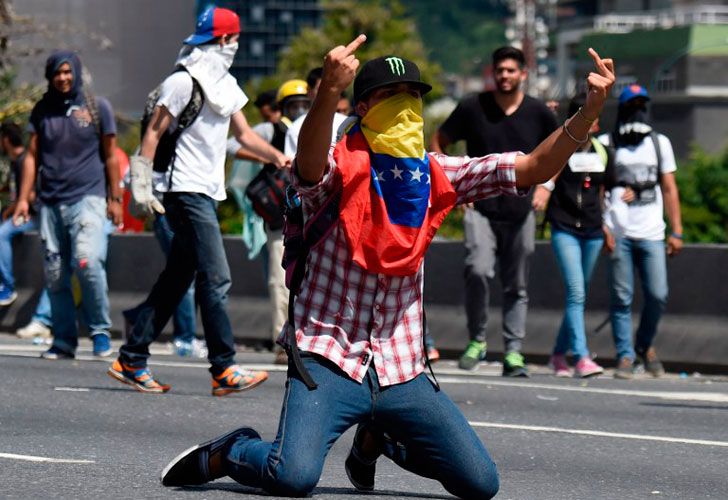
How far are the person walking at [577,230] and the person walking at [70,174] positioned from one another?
285 cm

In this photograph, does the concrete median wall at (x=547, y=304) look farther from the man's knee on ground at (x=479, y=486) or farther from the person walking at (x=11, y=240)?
the man's knee on ground at (x=479, y=486)

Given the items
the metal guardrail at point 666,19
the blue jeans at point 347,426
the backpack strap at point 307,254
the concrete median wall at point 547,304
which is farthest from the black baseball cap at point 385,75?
the metal guardrail at point 666,19

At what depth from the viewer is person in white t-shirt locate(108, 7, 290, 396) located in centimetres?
950

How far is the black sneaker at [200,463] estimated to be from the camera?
21.0ft

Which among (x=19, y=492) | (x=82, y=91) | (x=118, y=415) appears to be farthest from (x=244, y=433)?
(x=82, y=91)

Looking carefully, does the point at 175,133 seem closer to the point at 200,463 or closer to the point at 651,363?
the point at 200,463

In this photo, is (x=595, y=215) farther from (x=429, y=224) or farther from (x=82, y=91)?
(x=429, y=224)

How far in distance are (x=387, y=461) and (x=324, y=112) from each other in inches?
101

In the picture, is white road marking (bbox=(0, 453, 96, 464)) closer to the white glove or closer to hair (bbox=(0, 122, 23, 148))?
the white glove

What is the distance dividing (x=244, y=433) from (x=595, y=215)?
19.5ft

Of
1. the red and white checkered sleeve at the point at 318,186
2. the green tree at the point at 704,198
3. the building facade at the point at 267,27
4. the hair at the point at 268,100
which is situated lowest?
the green tree at the point at 704,198

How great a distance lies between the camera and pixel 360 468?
21.7 ft

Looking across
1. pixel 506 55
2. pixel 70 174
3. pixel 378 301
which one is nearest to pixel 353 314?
pixel 378 301

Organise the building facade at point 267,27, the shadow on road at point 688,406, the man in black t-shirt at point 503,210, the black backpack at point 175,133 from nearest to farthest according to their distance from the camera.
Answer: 1. the black backpack at point 175,133
2. the shadow on road at point 688,406
3. the man in black t-shirt at point 503,210
4. the building facade at point 267,27
